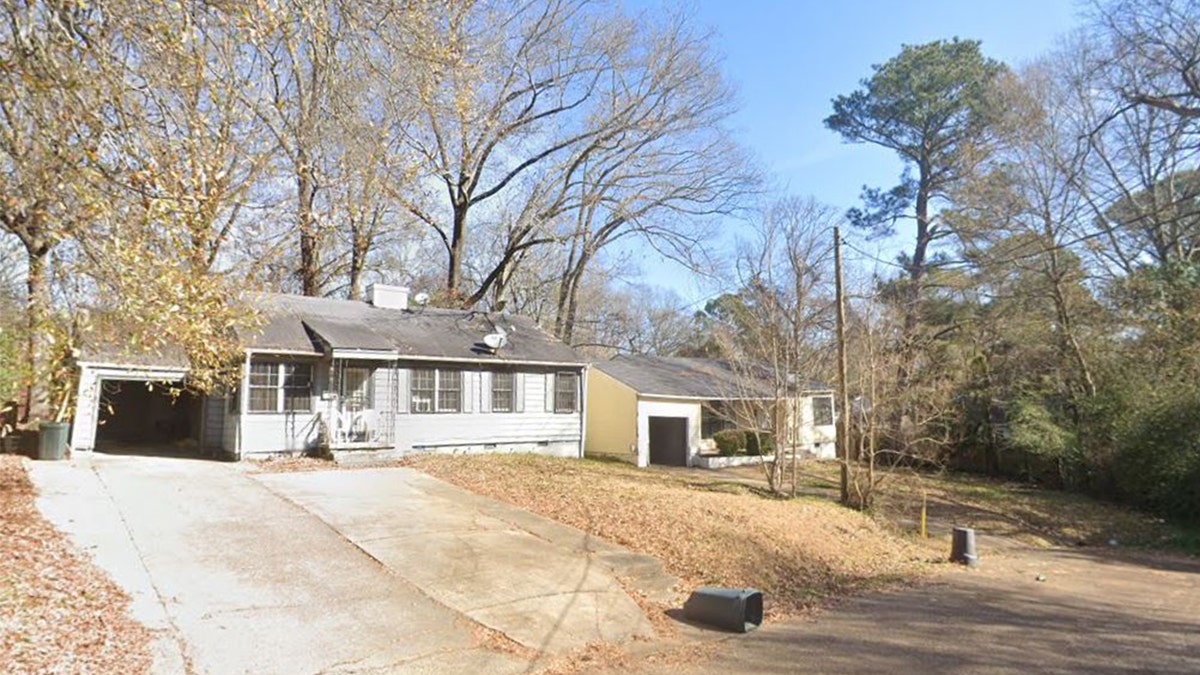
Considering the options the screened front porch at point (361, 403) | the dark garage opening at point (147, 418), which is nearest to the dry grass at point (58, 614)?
the screened front porch at point (361, 403)

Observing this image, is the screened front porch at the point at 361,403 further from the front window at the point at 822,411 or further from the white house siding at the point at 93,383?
the front window at the point at 822,411

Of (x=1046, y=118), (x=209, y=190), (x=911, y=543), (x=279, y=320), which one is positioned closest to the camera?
(x=209, y=190)

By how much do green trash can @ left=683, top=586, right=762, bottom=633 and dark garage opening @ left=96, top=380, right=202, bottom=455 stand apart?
14.8m

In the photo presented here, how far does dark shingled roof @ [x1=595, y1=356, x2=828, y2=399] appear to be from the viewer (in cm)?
2170

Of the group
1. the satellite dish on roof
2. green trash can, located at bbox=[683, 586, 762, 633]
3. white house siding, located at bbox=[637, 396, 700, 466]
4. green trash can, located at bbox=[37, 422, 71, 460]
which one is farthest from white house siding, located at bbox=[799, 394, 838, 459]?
green trash can, located at bbox=[37, 422, 71, 460]

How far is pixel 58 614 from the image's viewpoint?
5.61 meters

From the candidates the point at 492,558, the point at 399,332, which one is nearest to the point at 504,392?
A: the point at 399,332

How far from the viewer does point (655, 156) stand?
82.5 ft

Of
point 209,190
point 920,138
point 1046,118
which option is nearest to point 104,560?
point 209,190

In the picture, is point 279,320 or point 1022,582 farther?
point 279,320

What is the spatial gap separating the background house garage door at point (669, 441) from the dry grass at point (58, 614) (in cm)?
1744

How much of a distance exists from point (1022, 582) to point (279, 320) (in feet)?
49.3

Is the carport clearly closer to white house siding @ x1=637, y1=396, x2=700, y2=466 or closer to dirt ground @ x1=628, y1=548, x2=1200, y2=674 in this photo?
white house siding @ x1=637, y1=396, x2=700, y2=466

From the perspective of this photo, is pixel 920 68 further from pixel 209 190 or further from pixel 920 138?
pixel 209 190
